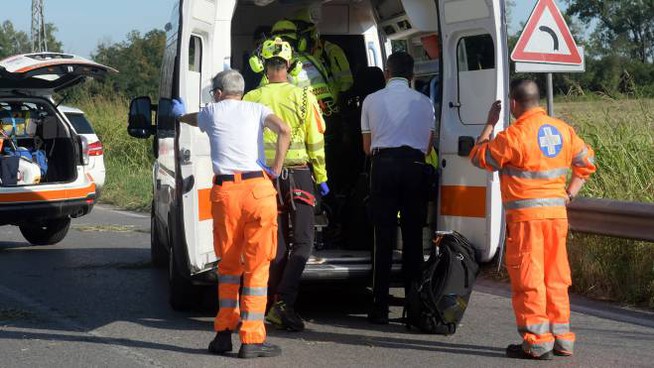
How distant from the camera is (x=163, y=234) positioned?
9.14m

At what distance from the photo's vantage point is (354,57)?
9.94 metres

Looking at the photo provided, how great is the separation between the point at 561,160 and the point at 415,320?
1.58 metres

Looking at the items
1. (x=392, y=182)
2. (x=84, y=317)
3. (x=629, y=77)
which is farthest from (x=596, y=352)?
(x=629, y=77)

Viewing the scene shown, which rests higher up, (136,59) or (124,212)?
(136,59)

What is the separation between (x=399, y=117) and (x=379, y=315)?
1408mm

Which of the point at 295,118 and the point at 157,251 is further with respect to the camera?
the point at 157,251

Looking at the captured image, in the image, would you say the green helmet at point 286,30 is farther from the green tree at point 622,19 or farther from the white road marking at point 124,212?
the green tree at point 622,19

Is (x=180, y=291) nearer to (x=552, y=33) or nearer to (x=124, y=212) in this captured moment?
(x=552, y=33)

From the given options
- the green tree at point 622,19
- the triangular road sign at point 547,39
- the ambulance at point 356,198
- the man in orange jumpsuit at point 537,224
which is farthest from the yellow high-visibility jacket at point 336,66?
the green tree at point 622,19

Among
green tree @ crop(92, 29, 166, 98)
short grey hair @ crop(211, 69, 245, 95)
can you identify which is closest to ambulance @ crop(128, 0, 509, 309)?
short grey hair @ crop(211, 69, 245, 95)

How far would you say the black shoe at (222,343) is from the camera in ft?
21.9

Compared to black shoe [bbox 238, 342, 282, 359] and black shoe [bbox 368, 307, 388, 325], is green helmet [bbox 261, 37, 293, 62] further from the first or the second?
black shoe [bbox 238, 342, 282, 359]

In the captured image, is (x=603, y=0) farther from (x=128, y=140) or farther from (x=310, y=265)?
(x=310, y=265)

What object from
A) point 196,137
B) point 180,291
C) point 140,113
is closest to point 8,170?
point 140,113
